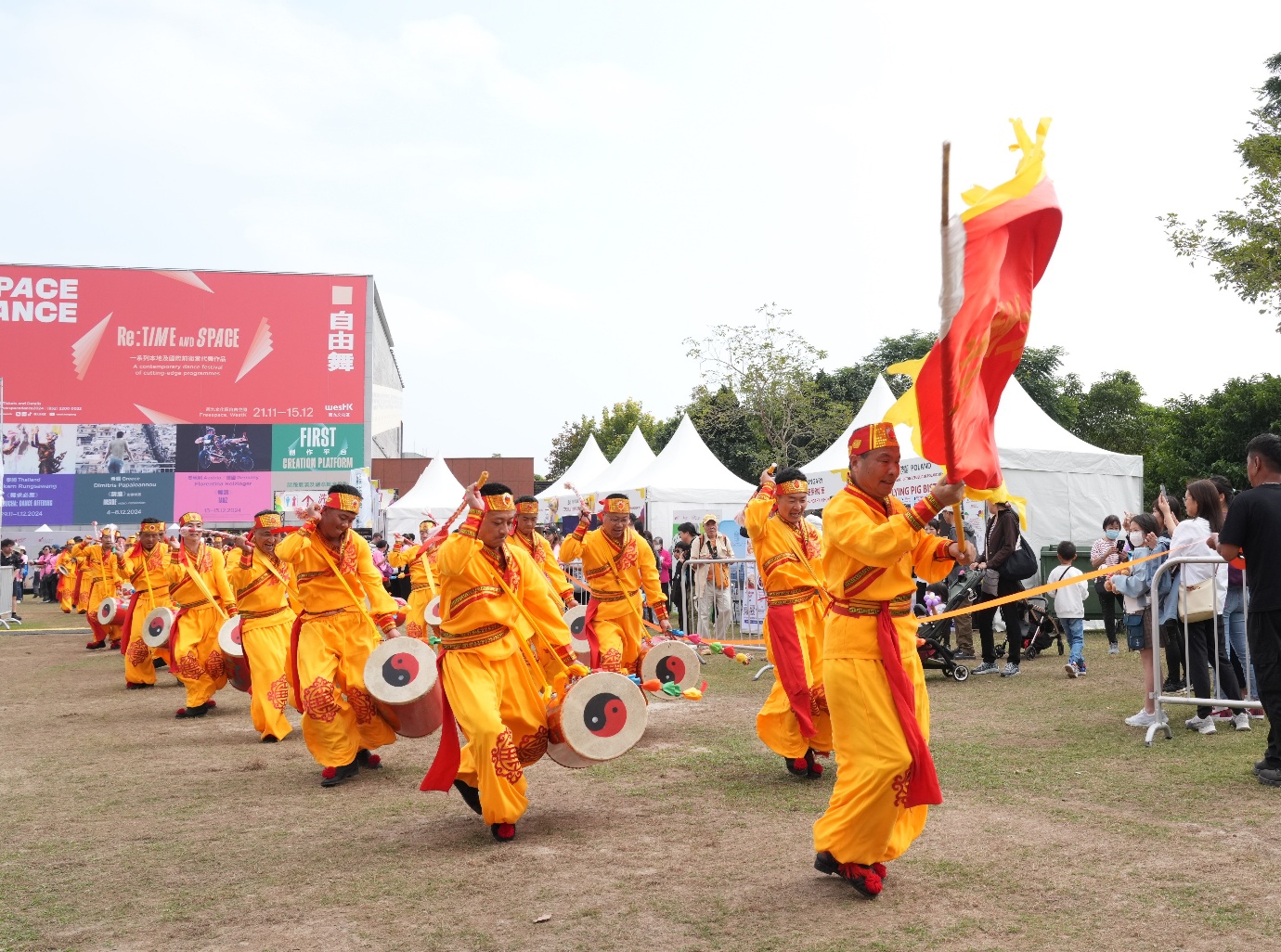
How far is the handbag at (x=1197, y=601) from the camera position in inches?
303

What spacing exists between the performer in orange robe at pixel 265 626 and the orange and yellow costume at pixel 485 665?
3483mm

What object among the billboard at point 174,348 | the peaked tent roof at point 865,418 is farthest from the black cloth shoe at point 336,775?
the billboard at point 174,348

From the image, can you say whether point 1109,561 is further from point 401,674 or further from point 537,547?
point 401,674

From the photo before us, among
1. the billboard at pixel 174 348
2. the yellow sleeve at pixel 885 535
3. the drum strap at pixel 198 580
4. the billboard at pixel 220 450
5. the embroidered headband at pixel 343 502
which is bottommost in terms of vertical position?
the drum strap at pixel 198 580

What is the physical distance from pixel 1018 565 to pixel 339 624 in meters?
7.25

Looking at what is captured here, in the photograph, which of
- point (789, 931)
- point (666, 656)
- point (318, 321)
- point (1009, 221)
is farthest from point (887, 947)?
point (318, 321)

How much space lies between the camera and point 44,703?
11.5m

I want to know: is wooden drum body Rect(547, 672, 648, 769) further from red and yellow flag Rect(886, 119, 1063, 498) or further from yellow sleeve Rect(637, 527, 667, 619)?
yellow sleeve Rect(637, 527, 667, 619)

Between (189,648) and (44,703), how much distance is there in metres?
2.13

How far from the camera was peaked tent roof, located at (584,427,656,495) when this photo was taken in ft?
82.3

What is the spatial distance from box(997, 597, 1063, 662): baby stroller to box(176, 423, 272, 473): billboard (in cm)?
2755

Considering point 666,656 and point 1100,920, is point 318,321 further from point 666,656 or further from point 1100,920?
point 1100,920

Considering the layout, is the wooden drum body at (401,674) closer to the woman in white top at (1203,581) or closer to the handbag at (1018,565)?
the woman in white top at (1203,581)

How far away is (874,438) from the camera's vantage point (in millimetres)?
4668
